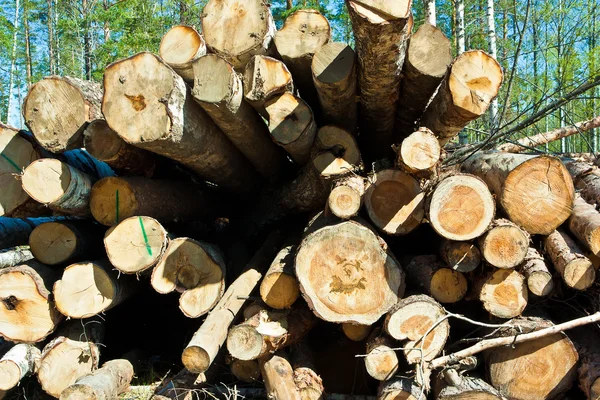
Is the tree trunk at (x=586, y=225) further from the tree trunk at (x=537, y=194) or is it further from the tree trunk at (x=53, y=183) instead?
the tree trunk at (x=53, y=183)

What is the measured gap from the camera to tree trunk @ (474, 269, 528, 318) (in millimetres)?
2766

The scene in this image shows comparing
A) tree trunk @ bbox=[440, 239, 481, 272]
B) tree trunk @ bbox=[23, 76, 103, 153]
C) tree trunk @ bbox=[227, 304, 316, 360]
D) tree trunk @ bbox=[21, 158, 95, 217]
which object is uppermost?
tree trunk @ bbox=[23, 76, 103, 153]

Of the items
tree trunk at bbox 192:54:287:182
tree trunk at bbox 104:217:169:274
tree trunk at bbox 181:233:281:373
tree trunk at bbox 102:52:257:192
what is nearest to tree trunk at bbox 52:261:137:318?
tree trunk at bbox 104:217:169:274

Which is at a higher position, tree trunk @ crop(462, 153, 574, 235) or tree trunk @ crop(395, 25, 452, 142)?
tree trunk @ crop(395, 25, 452, 142)

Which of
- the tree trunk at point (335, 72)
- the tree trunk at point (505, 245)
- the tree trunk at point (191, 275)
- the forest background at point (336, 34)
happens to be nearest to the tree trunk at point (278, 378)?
the tree trunk at point (191, 275)

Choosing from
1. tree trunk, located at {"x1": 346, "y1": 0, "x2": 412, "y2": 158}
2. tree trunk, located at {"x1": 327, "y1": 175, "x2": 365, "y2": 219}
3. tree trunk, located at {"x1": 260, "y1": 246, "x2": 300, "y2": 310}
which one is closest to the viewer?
tree trunk, located at {"x1": 346, "y1": 0, "x2": 412, "y2": 158}

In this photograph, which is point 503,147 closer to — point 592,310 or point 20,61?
point 592,310

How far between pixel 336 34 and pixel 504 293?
60.4 ft

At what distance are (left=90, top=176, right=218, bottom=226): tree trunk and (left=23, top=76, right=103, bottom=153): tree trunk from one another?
37 centimetres

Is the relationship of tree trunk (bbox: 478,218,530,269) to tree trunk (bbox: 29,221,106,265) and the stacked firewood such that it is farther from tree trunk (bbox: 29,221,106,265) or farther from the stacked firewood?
tree trunk (bbox: 29,221,106,265)

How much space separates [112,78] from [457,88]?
6.78ft

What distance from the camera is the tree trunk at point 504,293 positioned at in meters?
2.77

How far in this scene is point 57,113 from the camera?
3.11 metres

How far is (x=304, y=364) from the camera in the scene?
316cm
